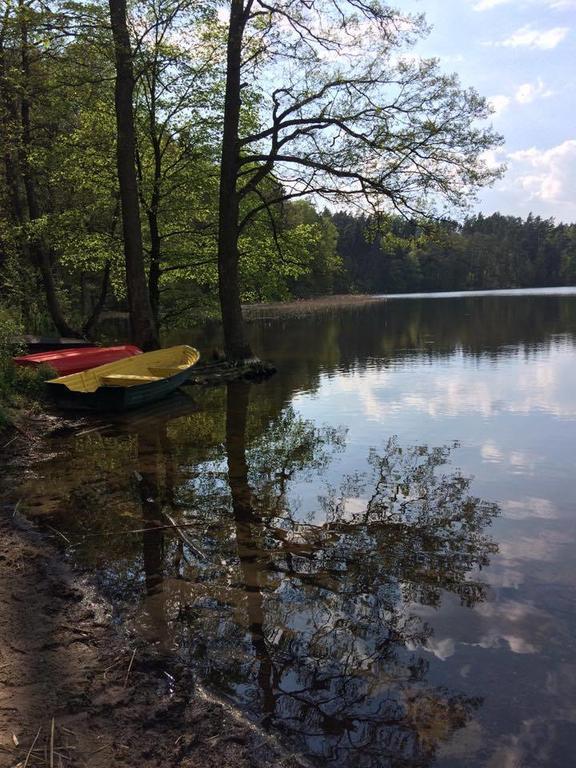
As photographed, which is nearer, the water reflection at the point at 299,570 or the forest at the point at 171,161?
the water reflection at the point at 299,570

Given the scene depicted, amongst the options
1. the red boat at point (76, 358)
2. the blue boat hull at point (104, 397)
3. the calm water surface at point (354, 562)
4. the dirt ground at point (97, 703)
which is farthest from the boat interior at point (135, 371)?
the dirt ground at point (97, 703)

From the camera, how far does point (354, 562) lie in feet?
17.7

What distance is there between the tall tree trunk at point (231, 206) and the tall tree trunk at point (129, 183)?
104 inches

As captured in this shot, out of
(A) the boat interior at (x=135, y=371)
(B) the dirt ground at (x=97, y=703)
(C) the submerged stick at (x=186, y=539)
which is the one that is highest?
(A) the boat interior at (x=135, y=371)

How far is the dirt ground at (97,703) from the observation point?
2803mm

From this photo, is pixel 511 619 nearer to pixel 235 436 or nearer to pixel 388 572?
pixel 388 572

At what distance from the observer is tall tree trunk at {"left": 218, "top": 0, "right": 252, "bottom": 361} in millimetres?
15820

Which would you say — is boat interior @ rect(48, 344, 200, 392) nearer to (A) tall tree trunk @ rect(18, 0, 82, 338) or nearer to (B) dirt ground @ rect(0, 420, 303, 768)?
(A) tall tree trunk @ rect(18, 0, 82, 338)

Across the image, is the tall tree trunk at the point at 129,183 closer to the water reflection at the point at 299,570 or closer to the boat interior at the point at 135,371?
the boat interior at the point at 135,371

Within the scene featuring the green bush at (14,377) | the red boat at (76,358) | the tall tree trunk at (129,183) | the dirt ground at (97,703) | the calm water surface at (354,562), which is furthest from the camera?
the tall tree trunk at (129,183)

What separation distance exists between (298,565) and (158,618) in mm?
1448

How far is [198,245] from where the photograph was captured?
19.2m

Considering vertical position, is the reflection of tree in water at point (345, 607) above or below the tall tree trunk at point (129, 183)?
below

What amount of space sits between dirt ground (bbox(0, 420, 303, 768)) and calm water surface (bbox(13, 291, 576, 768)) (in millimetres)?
219
